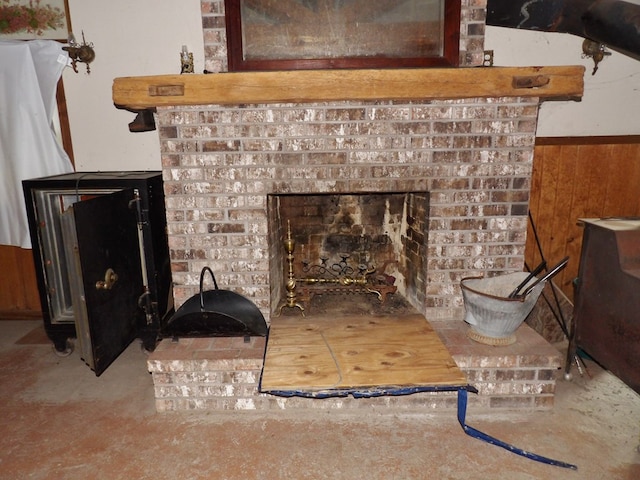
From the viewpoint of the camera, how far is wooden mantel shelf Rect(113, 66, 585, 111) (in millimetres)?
2387

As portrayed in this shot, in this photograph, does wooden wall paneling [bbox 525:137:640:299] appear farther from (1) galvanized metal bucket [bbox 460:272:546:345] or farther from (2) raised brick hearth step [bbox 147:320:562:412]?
(2) raised brick hearth step [bbox 147:320:562:412]

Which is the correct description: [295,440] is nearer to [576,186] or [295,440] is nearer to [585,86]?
[576,186]

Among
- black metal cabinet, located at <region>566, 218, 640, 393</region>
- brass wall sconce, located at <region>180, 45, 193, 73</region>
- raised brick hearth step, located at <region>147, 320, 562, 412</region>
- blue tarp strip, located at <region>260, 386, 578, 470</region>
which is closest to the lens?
blue tarp strip, located at <region>260, 386, 578, 470</region>

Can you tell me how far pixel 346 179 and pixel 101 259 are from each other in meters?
1.51

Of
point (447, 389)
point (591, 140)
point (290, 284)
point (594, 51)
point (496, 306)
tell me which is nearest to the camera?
point (447, 389)

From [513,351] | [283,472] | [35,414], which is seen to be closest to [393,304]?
[513,351]

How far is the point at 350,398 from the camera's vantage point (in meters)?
2.48

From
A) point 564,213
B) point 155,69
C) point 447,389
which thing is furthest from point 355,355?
point 155,69

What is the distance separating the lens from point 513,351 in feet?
8.09

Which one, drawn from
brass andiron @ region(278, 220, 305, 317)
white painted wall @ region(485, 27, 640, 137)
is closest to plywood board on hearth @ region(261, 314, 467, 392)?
brass andiron @ region(278, 220, 305, 317)

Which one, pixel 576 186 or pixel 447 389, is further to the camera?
pixel 576 186

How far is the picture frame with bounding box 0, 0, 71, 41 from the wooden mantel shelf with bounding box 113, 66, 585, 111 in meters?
1.35

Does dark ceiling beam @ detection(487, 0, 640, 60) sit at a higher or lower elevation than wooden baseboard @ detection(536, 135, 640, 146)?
higher

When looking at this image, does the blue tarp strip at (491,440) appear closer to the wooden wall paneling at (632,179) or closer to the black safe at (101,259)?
the black safe at (101,259)
